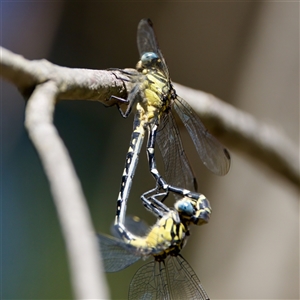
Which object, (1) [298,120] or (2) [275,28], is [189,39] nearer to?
(2) [275,28]

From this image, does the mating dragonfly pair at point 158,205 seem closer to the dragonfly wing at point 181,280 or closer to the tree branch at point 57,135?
the dragonfly wing at point 181,280

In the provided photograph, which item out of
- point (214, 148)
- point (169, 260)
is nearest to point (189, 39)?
point (214, 148)

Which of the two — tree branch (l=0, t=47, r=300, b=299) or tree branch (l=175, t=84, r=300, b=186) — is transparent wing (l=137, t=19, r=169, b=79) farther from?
tree branch (l=0, t=47, r=300, b=299)

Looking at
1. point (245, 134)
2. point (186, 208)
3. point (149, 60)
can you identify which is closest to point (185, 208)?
point (186, 208)

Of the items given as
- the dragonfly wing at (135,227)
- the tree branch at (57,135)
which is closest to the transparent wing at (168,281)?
the dragonfly wing at (135,227)

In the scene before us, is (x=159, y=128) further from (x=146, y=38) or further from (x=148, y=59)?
(x=146, y=38)
